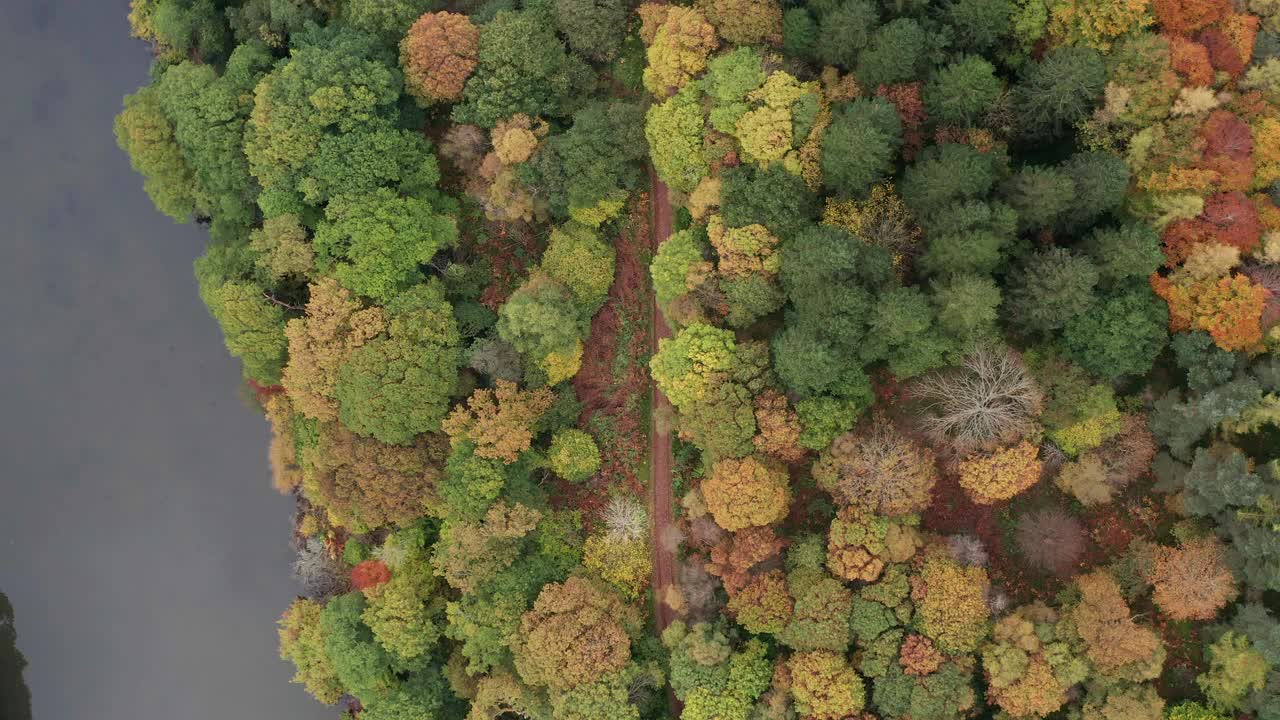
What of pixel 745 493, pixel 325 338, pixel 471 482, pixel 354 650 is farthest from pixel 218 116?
pixel 745 493

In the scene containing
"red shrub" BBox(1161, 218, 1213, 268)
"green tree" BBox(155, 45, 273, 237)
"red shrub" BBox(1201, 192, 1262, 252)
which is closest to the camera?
"red shrub" BBox(1201, 192, 1262, 252)

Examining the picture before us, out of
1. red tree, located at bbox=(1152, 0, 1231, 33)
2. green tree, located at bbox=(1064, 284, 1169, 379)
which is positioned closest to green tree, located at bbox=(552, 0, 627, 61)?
red tree, located at bbox=(1152, 0, 1231, 33)

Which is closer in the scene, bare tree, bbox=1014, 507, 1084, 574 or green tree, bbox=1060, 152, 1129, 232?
green tree, bbox=1060, 152, 1129, 232

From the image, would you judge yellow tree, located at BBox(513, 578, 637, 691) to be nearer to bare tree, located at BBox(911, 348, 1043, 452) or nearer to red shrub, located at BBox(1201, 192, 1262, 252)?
bare tree, located at BBox(911, 348, 1043, 452)

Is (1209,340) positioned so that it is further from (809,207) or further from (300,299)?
(300,299)

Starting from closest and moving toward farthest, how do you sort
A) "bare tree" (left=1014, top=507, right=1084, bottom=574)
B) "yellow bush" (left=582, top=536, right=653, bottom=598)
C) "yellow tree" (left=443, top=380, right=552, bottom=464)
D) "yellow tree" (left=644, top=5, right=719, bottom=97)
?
"yellow tree" (left=644, top=5, right=719, bottom=97) → "bare tree" (left=1014, top=507, right=1084, bottom=574) → "yellow tree" (left=443, top=380, right=552, bottom=464) → "yellow bush" (left=582, top=536, right=653, bottom=598)

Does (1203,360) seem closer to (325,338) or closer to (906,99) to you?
(906,99)

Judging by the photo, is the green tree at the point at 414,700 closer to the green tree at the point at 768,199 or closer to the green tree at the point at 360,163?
the green tree at the point at 360,163
